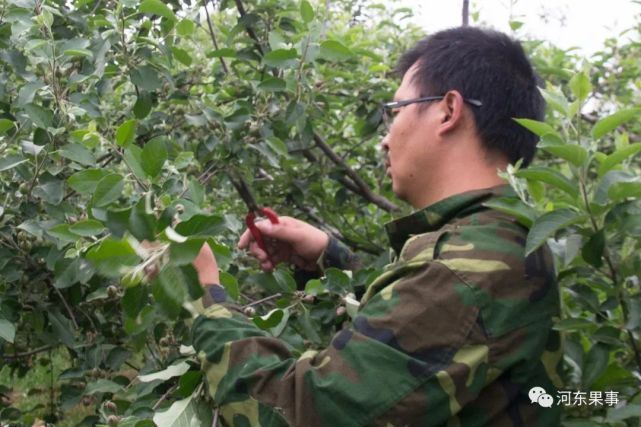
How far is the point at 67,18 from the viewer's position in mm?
2684

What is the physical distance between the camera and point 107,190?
1.71m

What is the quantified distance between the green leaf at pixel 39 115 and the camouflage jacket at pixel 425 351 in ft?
2.54

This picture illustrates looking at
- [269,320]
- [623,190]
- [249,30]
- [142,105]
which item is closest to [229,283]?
[269,320]

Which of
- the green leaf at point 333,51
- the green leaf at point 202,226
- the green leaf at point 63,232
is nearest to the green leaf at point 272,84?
the green leaf at point 333,51

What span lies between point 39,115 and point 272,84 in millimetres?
742

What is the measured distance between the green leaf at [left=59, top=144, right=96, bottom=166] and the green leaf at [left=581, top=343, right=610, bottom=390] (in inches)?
50.4

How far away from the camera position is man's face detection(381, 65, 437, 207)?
1.89 metres

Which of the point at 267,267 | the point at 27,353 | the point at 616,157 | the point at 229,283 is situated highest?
the point at 616,157

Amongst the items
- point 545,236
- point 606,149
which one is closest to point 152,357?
point 545,236

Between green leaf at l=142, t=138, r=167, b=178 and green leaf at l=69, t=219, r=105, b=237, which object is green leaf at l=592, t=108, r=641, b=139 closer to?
green leaf at l=142, t=138, r=167, b=178

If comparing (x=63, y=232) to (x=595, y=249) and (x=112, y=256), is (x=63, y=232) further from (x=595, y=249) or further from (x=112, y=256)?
(x=595, y=249)

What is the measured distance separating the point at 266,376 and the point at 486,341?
42 cm

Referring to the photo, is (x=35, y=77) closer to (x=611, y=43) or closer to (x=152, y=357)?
(x=152, y=357)

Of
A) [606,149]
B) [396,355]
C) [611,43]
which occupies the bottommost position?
[606,149]
